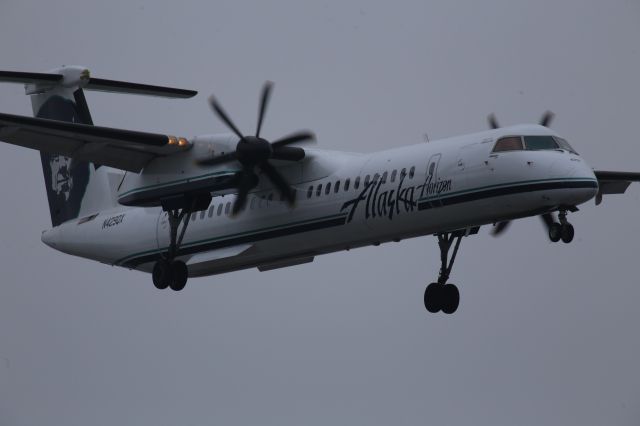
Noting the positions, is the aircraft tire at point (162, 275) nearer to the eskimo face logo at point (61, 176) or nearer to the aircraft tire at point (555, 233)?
the eskimo face logo at point (61, 176)

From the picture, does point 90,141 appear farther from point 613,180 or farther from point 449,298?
point 613,180

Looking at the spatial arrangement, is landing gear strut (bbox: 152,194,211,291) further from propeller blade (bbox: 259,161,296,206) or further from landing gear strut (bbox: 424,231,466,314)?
landing gear strut (bbox: 424,231,466,314)

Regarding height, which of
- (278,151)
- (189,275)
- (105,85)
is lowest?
(189,275)

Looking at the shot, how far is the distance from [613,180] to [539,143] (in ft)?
16.8

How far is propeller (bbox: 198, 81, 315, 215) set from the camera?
28.4m

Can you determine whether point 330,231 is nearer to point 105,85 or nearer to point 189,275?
point 189,275

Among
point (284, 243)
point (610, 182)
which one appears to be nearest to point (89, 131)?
point (284, 243)

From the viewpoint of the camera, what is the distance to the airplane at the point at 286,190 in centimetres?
2639

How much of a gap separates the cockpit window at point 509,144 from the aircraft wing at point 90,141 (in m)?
7.32

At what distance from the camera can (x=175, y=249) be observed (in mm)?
30672

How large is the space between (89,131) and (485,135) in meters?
8.56

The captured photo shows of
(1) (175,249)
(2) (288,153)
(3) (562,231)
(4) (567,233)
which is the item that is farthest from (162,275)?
(4) (567,233)

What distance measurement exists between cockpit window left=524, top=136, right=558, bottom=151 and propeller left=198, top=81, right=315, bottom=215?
4.82 metres

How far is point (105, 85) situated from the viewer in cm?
3303
